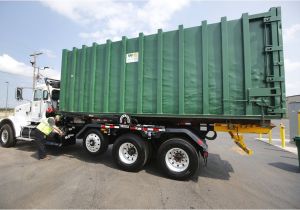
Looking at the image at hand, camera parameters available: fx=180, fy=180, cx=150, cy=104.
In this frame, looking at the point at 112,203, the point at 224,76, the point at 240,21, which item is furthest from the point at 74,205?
the point at 240,21

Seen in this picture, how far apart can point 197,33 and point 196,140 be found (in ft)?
9.23

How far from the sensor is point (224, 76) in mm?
4438

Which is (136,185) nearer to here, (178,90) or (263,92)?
(178,90)

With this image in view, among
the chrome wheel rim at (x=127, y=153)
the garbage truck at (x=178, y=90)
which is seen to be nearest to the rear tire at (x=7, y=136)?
the garbage truck at (x=178, y=90)

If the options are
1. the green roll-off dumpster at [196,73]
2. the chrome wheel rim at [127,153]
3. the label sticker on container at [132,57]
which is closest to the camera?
the green roll-off dumpster at [196,73]

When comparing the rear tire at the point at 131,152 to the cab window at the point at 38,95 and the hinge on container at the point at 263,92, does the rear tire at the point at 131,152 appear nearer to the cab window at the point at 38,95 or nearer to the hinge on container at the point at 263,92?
the hinge on container at the point at 263,92

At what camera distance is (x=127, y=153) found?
536 centimetres

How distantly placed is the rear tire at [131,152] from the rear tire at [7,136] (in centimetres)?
527

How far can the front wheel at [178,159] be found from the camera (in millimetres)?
4566

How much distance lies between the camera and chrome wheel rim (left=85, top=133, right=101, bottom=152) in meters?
5.79

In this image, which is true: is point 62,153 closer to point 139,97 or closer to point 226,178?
point 139,97

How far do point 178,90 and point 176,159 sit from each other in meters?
1.85

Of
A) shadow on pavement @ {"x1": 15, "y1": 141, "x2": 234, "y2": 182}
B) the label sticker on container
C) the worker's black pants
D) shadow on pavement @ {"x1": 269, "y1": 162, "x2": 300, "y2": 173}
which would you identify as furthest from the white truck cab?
shadow on pavement @ {"x1": 269, "y1": 162, "x2": 300, "y2": 173}

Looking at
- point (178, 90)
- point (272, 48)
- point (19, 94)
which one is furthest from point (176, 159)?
point (19, 94)
